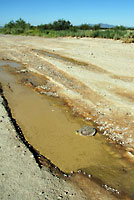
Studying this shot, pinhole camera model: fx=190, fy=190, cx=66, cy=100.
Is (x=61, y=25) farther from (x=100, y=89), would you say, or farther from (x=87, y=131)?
(x=87, y=131)

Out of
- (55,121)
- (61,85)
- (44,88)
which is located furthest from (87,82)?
(55,121)

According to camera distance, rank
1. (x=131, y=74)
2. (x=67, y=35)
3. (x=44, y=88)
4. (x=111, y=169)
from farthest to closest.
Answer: (x=67, y=35)
(x=131, y=74)
(x=44, y=88)
(x=111, y=169)

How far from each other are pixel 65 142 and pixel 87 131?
63cm

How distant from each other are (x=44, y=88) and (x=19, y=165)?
4636mm

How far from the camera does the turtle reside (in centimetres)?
473

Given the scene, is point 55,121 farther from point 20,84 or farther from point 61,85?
point 20,84

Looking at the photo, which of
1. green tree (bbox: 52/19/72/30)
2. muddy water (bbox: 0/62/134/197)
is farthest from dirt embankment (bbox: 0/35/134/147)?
green tree (bbox: 52/19/72/30)

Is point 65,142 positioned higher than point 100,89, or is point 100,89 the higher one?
point 100,89

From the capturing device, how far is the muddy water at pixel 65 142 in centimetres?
358

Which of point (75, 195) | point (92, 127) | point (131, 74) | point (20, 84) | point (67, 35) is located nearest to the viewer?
point (75, 195)

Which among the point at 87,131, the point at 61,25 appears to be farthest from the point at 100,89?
the point at 61,25

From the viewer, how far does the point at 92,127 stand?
501 cm

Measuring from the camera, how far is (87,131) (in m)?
4.75

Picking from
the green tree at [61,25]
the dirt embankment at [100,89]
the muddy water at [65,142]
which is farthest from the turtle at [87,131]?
A: the green tree at [61,25]
